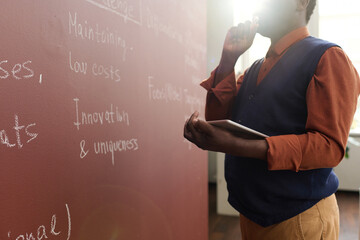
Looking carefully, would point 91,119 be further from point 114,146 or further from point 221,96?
point 221,96

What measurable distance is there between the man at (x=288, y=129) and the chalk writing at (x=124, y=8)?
1.41 ft

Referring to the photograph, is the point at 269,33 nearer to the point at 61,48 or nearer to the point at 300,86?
the point at 300,86

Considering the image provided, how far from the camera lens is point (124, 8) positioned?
51.6 inches

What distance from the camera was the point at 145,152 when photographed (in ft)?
4.91

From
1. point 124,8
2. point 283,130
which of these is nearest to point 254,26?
point 283,130

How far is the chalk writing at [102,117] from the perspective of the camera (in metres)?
1.07

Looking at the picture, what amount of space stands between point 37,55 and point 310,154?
0.75 meters

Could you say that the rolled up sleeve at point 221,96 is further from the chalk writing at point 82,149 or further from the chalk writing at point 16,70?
the chalk writing at point 16,70

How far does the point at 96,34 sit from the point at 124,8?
0.75 ft

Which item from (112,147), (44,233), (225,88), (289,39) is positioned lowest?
(44,233)

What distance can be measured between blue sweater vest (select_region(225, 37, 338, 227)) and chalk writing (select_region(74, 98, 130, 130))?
19.0 inches

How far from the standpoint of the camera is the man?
0.85 m

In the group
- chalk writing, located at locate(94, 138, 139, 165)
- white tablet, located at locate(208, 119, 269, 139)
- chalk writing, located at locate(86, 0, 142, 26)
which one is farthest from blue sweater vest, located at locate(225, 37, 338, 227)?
chalk writing, located at locate(86, 0, 142, 26)

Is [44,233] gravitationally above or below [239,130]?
below
